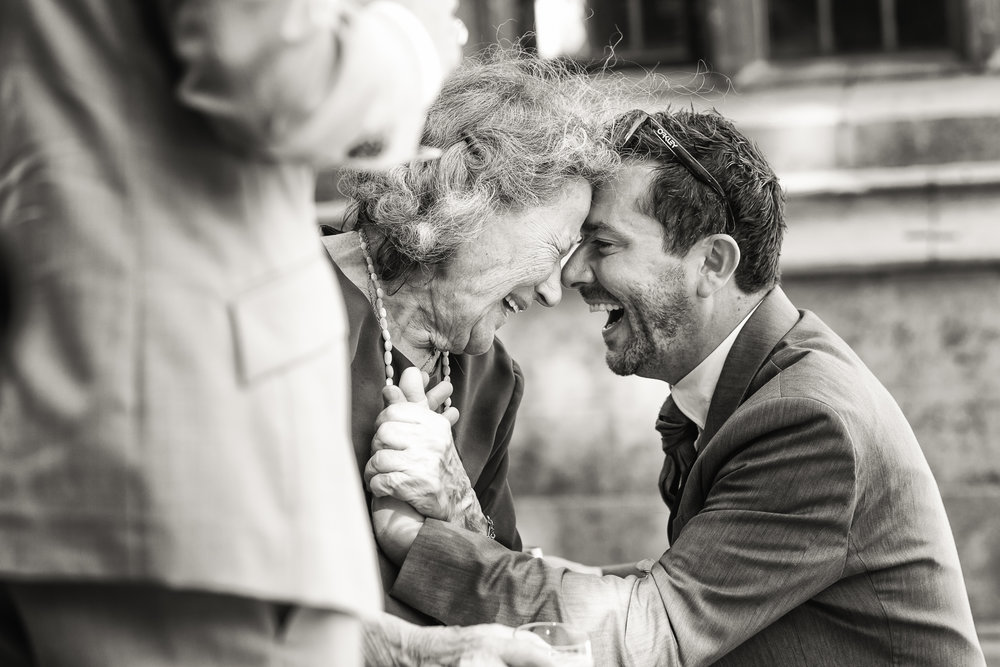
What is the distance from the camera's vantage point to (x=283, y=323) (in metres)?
1.38

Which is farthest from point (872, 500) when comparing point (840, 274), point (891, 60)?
point (891, 60)

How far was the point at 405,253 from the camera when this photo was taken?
2680mm

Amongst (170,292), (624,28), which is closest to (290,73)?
(170,292)

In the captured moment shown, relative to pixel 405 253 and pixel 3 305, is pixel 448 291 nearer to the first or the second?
pixel 405 253

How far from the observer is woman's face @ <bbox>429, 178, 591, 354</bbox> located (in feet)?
8.91

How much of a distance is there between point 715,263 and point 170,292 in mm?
1822

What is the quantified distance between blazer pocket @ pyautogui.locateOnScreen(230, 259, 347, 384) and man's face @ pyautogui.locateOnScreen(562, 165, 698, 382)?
61.0 inches

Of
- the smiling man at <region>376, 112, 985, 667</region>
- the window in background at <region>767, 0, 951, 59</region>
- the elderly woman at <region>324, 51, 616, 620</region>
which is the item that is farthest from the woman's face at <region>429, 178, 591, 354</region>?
the window in background at <region>767, 0, 951, 59</region>

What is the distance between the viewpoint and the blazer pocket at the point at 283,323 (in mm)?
1351

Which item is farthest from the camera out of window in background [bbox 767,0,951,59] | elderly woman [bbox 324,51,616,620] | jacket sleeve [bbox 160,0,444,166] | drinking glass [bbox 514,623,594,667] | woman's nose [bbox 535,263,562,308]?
window in background [bbox 767,0,951,59]

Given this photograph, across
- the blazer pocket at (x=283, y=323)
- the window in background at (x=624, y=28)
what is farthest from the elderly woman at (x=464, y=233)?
the window in background at (x=624, y=28)

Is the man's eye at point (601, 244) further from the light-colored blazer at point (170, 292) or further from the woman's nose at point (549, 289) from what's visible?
the light-colored blazer at point (170, 292)

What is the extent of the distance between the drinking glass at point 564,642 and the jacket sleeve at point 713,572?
20cm

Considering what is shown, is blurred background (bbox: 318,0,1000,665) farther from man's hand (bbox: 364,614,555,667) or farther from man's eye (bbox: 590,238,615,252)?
man's hand (bbox: 364,614,555,667)
